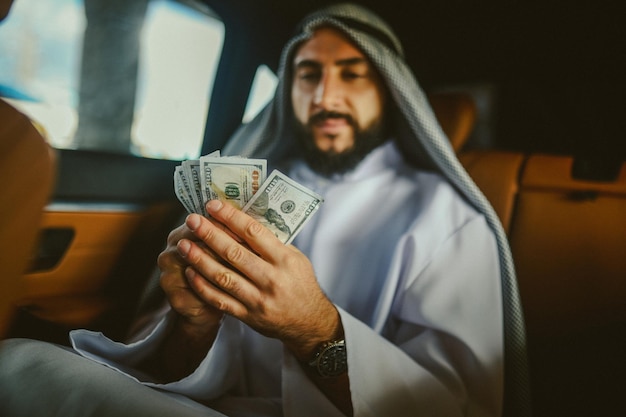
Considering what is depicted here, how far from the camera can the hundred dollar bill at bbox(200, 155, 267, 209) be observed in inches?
33.6

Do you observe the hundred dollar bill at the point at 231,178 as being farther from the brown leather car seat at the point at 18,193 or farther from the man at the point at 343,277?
the brown leather car seat at the point at 18,193

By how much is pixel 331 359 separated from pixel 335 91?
A: 0.81 meters

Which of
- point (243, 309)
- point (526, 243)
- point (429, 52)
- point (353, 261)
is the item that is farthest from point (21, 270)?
point (429, 52)

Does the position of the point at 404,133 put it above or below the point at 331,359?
above

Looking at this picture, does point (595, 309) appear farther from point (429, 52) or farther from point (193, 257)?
point (429, 52)

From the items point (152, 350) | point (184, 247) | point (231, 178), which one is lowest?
point (152, 350)

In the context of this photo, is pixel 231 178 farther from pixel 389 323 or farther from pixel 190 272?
pixel 389 323

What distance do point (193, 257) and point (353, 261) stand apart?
543mm

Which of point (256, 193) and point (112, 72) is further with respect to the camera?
point (112, 72)

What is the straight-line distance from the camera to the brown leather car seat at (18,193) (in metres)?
0.76

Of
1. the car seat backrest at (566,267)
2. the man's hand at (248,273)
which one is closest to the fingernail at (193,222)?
the man's hand at (248,273)

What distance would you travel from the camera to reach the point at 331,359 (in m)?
0.95

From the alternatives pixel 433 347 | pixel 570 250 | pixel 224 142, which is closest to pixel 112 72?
pixel 224 142

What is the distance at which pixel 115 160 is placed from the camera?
5.10 ft
